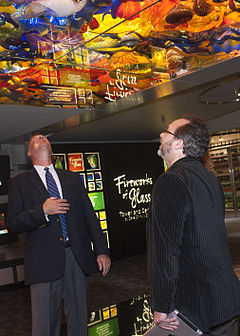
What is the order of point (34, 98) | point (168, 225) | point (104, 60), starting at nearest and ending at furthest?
point (168, 225), point (104, 60), point (34, 98)

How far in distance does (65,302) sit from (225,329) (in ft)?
3.71

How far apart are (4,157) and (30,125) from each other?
3.21 ft

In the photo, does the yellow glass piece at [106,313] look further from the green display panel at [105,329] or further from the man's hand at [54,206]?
the man's hand at [54,206]

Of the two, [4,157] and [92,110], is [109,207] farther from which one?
[92,110]

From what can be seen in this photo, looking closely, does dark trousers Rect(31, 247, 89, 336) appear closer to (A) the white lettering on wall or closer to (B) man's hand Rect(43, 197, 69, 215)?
(B) man's hand Rect(43, 197, 69, 215)

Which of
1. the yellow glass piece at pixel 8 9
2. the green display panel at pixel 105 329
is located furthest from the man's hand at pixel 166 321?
the green display panel at pixel 105 329

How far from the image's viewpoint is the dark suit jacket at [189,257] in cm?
146

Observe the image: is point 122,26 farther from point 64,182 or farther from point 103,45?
point 64,182

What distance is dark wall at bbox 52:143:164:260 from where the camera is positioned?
300 inches

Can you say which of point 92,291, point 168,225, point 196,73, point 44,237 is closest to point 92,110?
point 196,73

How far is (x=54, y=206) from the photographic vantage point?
7.54 ft

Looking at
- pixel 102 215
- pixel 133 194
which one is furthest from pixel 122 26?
pixel 133 194

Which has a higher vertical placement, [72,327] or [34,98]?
[34,98]

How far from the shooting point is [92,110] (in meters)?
4.96
